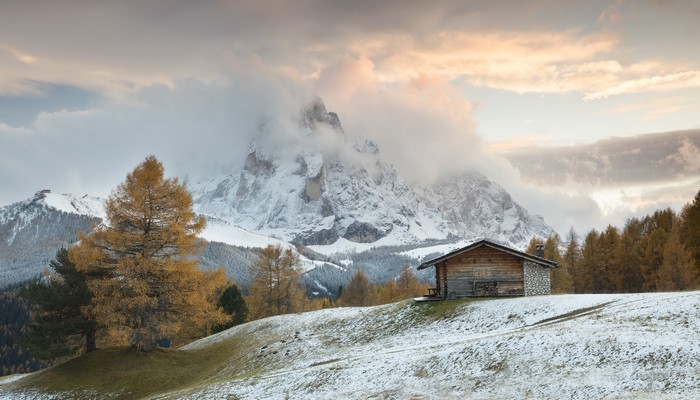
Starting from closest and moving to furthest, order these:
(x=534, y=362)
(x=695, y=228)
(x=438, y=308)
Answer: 1. (x=534, y=362)
2. (x=438, y=308)
3. (x=695, y=228)

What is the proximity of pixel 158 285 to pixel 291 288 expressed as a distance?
1441 inches

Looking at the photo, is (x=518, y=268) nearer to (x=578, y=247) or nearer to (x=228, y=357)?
(x=228, y=357)

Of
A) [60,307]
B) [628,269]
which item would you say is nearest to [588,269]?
[628,269]

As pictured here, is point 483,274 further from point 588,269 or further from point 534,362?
point 588,269

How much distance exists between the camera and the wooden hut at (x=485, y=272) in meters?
47.3

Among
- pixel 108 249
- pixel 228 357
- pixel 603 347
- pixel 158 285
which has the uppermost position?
pixel 108 249

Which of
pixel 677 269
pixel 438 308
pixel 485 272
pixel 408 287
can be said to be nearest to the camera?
pixel 438 308

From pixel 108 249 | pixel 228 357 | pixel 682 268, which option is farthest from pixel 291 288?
pixel 682 268

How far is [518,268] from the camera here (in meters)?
47.7

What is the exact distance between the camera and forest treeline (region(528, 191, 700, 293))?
209 feet

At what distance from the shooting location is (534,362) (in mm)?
21562

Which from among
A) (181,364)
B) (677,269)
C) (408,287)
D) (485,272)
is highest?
(485,272)

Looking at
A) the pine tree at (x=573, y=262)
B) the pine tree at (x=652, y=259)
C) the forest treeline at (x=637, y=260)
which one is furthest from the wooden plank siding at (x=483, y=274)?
the pine tree at (x=573, y=262)

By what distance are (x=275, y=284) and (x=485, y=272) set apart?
115 ft
